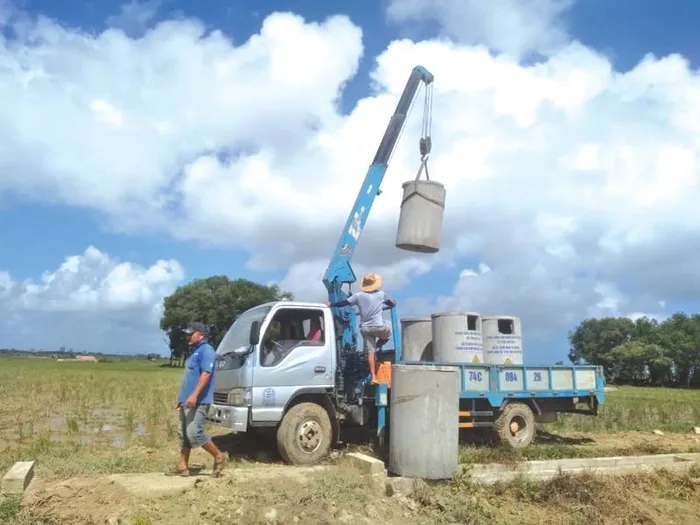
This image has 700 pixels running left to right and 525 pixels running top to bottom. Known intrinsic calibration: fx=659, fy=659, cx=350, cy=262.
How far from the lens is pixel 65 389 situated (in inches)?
981

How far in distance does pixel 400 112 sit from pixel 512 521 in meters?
7.77

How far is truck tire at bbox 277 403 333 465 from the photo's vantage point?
9141 millimetres

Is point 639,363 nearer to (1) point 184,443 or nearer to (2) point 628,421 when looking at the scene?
(2) point 628,421

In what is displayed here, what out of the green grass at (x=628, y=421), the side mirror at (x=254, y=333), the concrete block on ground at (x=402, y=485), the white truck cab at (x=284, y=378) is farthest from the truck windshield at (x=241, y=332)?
the green grass at (x=628, y=421)

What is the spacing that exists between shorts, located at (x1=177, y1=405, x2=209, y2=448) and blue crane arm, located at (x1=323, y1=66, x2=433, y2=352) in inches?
120

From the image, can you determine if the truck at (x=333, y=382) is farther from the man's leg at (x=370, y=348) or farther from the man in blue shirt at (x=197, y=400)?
the man in blue shirt at (x=197, y=400)

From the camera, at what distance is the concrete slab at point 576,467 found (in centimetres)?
862

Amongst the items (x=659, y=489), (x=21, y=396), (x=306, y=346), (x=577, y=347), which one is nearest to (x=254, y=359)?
(x=306, y=346)

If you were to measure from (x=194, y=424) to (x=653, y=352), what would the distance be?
70708 millimetres

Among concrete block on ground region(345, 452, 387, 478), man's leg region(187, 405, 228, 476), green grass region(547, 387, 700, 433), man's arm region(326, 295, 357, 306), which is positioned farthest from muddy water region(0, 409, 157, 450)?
green grass region(547, 387, 700, 433)

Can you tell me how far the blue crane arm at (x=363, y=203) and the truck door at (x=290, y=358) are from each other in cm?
59

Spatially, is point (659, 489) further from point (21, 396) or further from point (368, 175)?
point (21, 396)

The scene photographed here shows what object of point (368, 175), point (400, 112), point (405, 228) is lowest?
point (405, 228)

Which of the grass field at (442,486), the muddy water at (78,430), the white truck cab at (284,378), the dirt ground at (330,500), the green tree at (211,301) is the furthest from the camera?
the green tree at (211,301)
